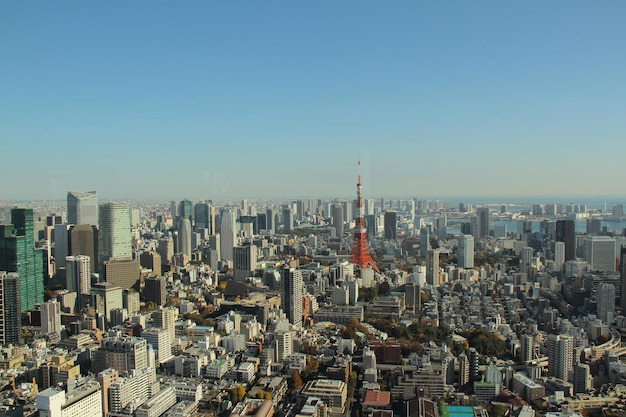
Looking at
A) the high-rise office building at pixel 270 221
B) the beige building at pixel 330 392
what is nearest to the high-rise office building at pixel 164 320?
the beige building at pixel 330 392

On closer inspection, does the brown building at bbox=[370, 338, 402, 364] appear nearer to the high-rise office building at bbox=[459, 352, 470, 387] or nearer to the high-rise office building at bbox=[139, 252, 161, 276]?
the high-rise office building at bbox=[459, 352, 470, 387]

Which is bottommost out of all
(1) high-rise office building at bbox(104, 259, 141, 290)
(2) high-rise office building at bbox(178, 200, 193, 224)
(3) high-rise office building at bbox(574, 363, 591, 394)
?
(3) high-rise office building at bbox(574, 363, 591, 394)

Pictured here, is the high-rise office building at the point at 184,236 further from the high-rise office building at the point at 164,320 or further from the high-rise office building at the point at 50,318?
the high-rise office building at the point at 164,320

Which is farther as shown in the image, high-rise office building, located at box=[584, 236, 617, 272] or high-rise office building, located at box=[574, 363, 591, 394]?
high-rise office building, located at box=[584, 236, 617, 272]

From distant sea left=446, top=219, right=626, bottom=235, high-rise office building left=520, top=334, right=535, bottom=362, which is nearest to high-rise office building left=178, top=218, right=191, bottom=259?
distant sea left=446, top=219, right=626, bottom=235

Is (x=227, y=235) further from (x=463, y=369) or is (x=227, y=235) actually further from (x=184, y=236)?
(x=463, y=369)

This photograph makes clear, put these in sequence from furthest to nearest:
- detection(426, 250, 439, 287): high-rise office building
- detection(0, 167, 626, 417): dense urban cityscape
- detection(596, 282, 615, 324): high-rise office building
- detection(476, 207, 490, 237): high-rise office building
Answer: detection(476, 207, 490, 237): high-rise office building
detection(426, 250, 439, 287): high-rise office building
detection(596, 282, 615, 324): high-rise office building
detection(0, 167, 626, 417): dense urban cityscape

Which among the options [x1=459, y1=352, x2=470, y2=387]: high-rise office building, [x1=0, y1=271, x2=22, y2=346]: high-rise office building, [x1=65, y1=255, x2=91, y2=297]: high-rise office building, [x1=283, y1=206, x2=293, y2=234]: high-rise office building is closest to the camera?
[x1=459, y1=352, x2=470, y2=387]: high-rise office building
